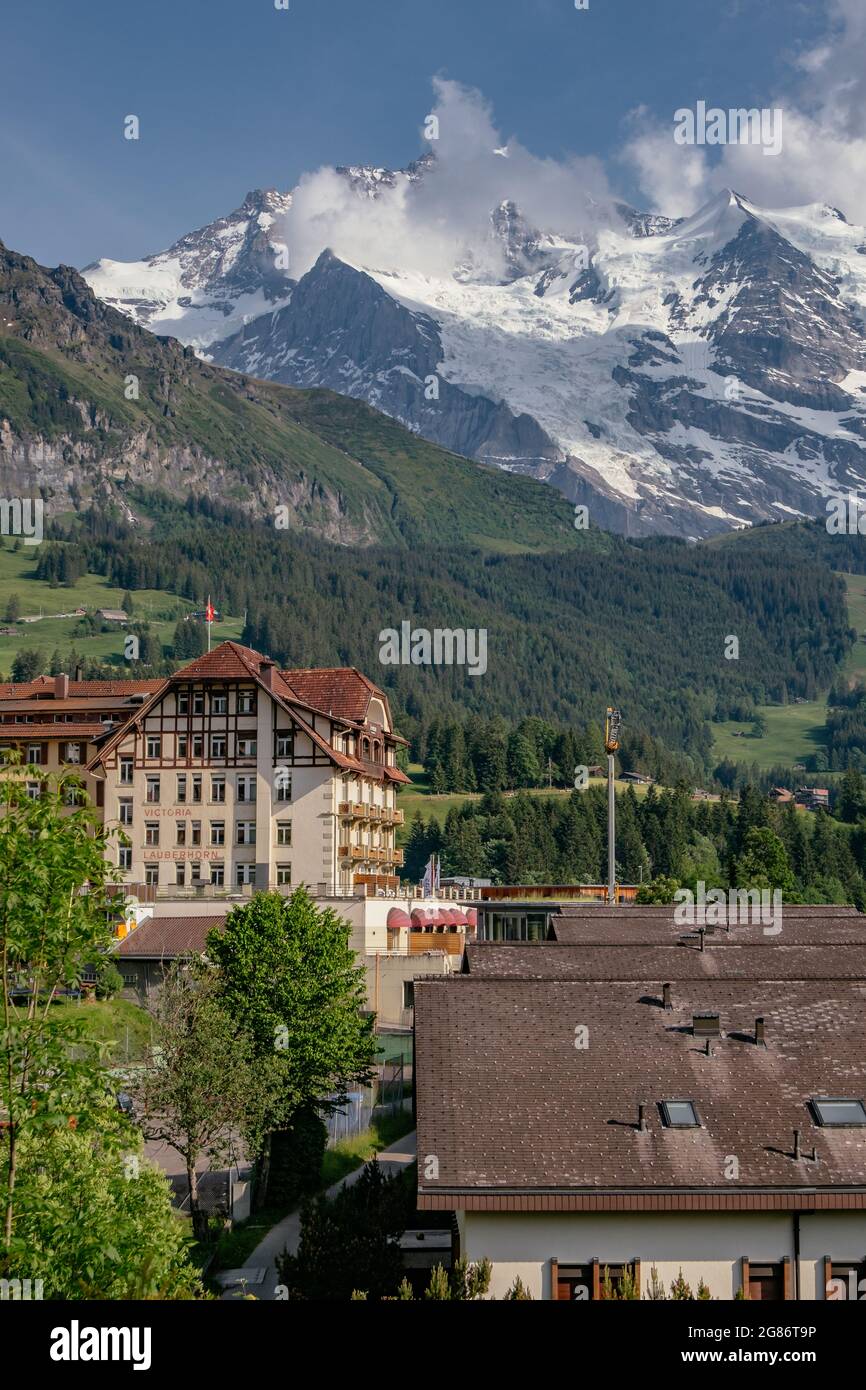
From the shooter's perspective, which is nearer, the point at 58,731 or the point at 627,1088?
the point at 627,1088

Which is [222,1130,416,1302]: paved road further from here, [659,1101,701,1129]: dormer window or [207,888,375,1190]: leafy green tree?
[659,1101,701,1129]: dormer window

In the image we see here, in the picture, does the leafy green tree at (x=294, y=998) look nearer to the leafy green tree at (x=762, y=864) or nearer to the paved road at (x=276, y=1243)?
the paved road at (x=276, y=1243)

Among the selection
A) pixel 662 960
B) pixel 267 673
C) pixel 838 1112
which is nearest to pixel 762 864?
pixel 267 673

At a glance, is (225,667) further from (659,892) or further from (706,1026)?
(706,1026)

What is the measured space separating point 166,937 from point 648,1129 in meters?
59.0

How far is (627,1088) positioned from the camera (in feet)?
108

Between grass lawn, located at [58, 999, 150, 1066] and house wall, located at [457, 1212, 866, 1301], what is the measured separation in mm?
38333

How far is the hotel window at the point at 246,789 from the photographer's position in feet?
319

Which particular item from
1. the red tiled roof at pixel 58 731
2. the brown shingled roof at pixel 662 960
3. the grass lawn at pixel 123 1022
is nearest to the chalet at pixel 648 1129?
the brown shingled roof at pixel 662 960

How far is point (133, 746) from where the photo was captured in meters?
99.6

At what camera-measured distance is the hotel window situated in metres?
97.3

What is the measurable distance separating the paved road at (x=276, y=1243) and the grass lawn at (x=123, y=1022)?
16.5 m

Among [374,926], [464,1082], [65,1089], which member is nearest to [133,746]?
[374,926]
